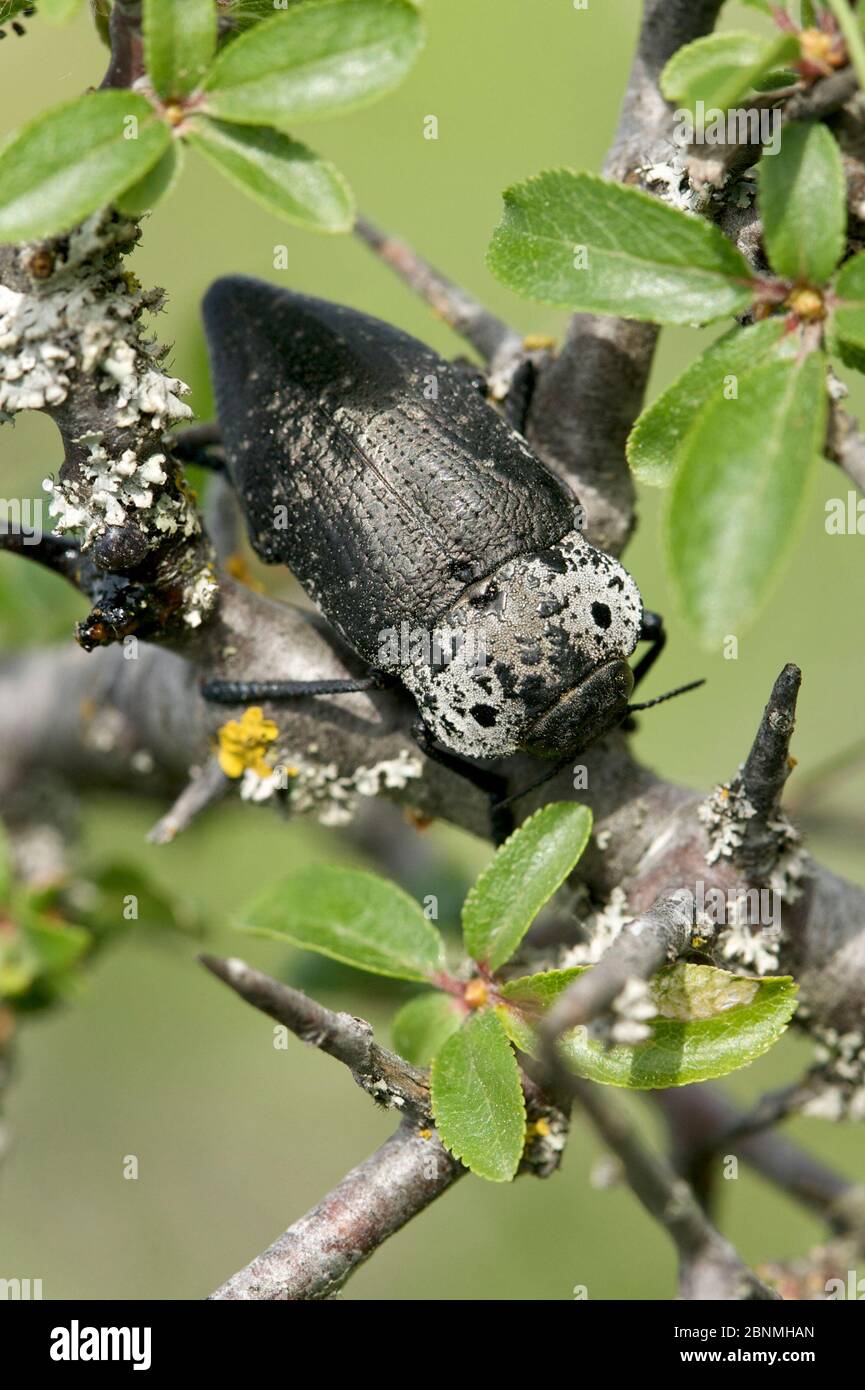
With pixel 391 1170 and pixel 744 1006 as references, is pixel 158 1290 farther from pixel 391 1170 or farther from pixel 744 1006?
pixel 744 1006

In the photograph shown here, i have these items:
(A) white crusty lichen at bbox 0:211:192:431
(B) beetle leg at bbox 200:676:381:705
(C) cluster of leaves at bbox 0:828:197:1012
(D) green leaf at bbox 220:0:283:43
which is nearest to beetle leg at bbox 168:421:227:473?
(B) beetle leg at bbox 200:676:381:705

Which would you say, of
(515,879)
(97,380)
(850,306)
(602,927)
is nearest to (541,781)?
(602,927)

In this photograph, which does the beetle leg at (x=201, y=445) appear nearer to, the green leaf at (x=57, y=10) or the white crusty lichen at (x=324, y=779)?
the white crusty lichen at (x=324, y=779)

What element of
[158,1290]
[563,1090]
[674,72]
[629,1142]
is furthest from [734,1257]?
[158,1290]

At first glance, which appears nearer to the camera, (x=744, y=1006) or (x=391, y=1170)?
(x=744, y=1006)

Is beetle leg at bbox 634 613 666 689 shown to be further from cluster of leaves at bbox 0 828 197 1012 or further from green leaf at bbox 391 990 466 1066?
cluster of leaves at bbox 0 828 197 1012

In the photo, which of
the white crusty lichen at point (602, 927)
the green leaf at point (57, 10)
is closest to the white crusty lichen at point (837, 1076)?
the white crusty lichen at point (602, 927)
